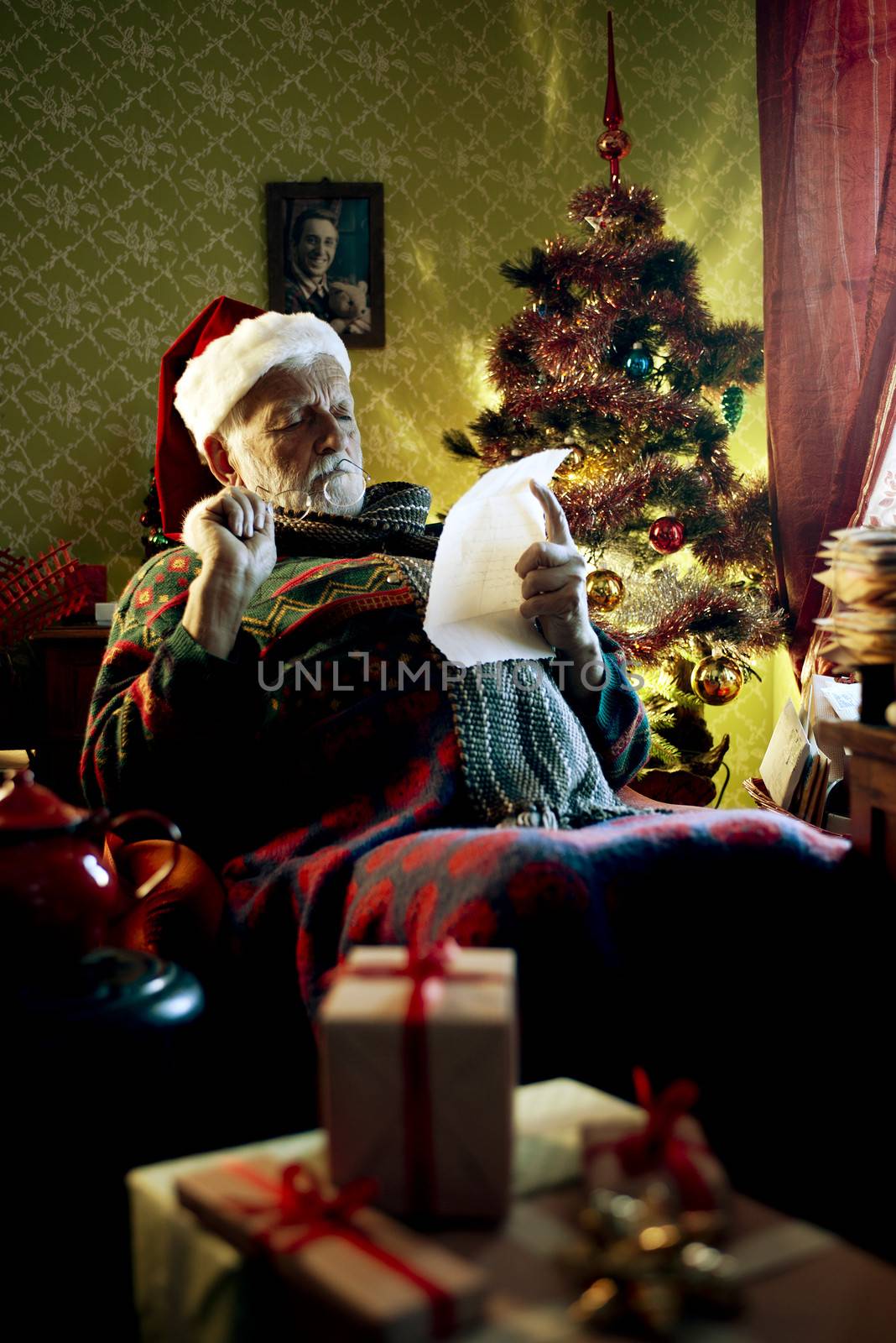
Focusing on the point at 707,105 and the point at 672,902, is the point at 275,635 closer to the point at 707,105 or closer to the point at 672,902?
the point at 672,902

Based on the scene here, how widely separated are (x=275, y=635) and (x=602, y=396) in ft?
4.28

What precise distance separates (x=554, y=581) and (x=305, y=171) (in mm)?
2231

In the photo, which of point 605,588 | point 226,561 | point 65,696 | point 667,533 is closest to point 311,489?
point 226,561

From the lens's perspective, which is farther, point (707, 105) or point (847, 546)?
point (707, 105)

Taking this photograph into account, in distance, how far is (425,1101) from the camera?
2.30ft

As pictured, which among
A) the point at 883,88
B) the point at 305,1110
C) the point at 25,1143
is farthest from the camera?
the point at 883,88

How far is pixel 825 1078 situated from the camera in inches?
46.1

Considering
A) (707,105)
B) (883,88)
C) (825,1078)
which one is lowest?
(825,1078)

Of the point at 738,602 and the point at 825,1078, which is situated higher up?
the point at 738,602

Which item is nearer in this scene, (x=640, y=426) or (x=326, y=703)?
(x=326, y=703)

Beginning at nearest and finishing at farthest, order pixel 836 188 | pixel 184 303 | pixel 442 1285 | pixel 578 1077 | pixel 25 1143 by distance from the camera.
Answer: pixel 442 1285
pixel 25 1143
pixel 578 1077
pixel 836 188
pixel 184 303

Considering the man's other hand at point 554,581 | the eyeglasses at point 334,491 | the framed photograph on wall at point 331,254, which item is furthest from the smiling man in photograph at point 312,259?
the man's other hand at point 554,581

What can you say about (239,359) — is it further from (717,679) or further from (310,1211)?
(310,1211)

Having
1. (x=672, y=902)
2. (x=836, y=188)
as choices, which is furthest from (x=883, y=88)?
(x=672, y=902)
